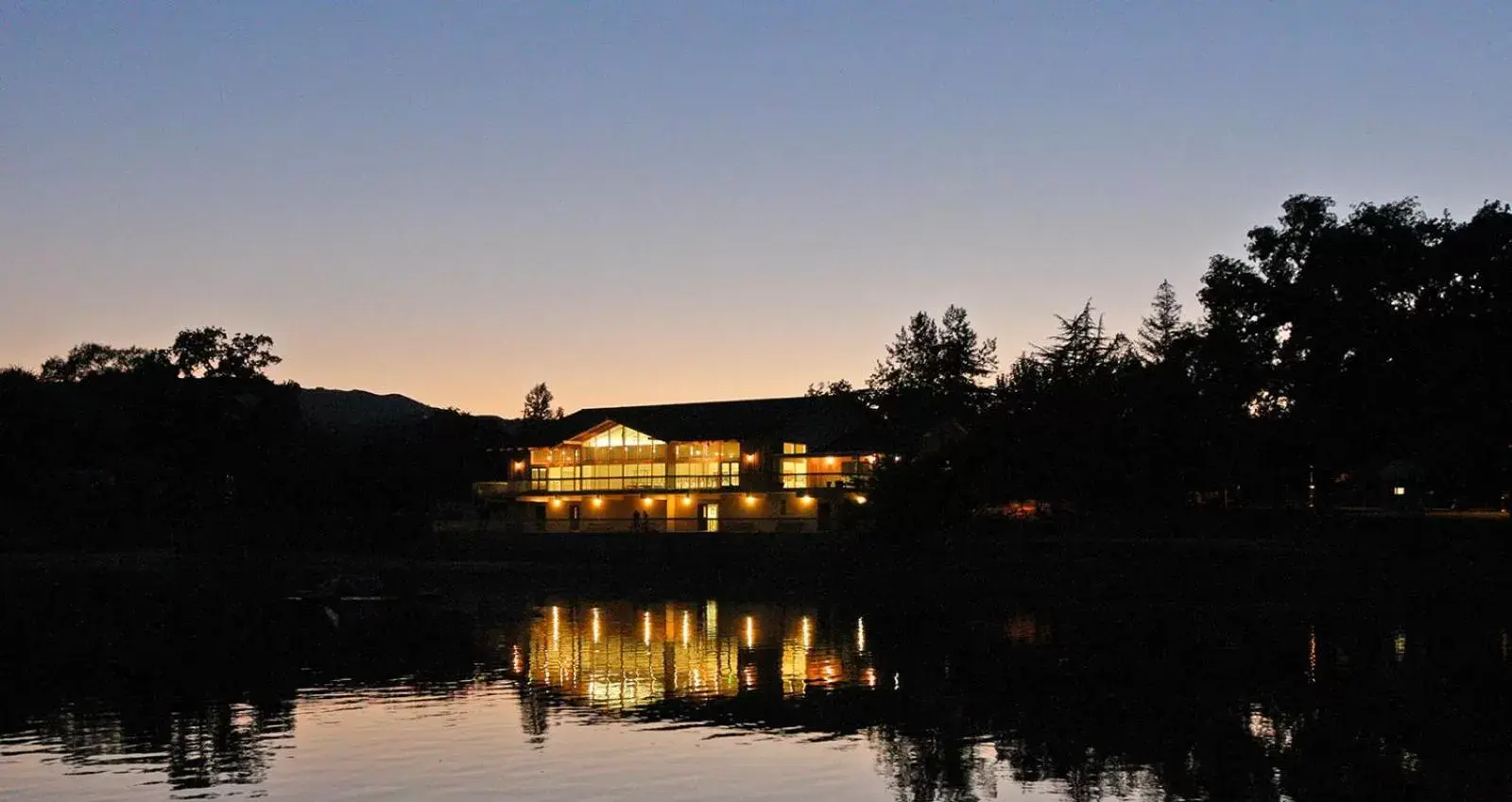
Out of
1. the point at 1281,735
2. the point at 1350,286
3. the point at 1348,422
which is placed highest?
the point at 1350,286

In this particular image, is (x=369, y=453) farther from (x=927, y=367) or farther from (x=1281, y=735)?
(x=1281, y=735)

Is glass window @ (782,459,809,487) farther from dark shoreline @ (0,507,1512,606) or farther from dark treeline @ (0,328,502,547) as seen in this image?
dark treeline @ (0,328,502,547)

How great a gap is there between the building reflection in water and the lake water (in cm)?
19

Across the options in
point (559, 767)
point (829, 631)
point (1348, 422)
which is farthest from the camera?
point (1348, 422)

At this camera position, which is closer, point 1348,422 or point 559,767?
point 559,767

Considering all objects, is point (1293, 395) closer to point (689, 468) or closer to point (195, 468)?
point (689, 468)

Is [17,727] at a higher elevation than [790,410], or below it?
below

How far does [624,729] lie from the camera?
28.3m

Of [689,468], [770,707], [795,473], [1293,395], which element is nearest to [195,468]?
[689,468]

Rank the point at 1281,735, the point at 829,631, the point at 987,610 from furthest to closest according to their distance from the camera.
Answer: the point at 987,610, the point at 829,631, the point at 1281,735

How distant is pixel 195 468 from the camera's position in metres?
98.1

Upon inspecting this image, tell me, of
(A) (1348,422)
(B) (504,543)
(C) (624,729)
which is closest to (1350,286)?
(A) (1348,422)

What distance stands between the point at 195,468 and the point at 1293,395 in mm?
65684

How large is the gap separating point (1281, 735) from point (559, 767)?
40.5 feet
